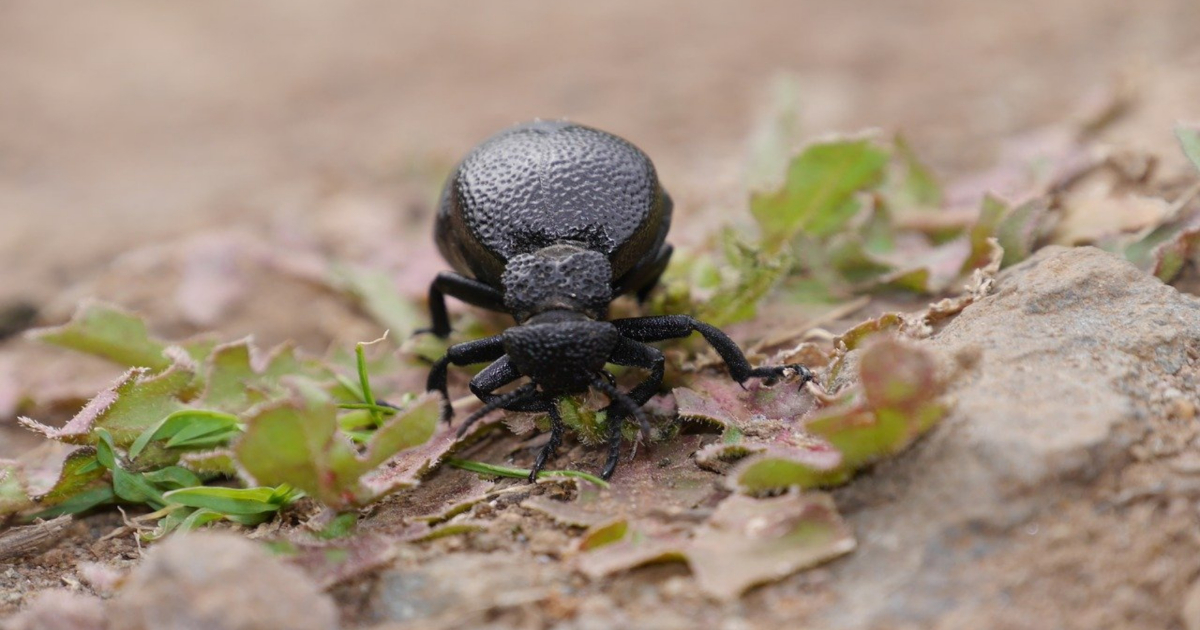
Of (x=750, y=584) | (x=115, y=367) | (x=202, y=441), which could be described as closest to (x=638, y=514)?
(x=750, y=584)

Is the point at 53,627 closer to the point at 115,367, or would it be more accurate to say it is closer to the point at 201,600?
the point at 201,600

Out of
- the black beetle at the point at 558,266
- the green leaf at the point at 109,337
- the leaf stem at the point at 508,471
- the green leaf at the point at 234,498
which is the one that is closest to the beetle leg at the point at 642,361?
the black beetle at the point at 558,266

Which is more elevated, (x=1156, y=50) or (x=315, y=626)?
(x=1156, y=50)

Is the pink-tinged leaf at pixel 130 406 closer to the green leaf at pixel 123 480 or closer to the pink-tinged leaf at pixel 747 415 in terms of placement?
the green leaf at pixel 123 480

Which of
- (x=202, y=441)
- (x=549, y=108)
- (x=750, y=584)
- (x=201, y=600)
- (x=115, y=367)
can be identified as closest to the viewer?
(x=201, y=600)

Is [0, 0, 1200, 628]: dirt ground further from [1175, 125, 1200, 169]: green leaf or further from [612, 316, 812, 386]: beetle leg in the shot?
[1175, 125, 1200, 169]: green leaf
